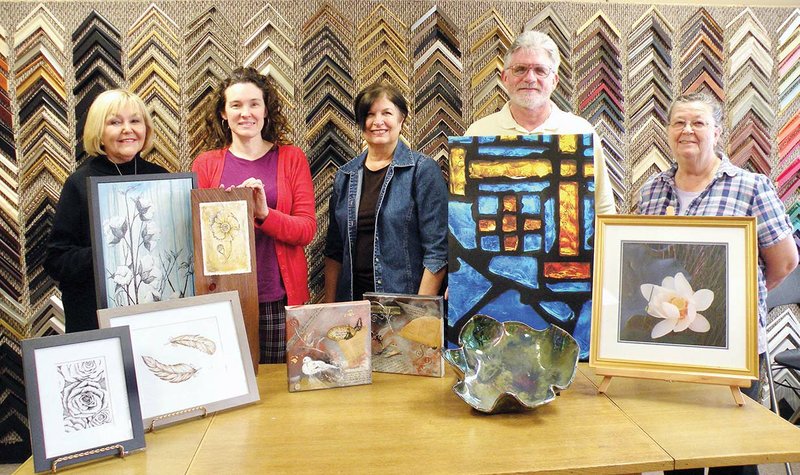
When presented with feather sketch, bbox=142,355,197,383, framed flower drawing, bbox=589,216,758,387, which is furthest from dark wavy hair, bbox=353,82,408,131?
feather sketch, bbox=142,355,197,383

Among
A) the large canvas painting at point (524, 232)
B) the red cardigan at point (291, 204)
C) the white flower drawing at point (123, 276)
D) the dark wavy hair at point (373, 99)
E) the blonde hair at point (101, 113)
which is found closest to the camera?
the white flower drawing at point (123, 276)

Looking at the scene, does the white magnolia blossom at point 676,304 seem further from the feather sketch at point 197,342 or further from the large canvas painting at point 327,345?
the feather sketch at point 197,342

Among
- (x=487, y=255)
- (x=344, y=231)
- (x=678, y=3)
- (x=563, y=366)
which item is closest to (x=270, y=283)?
(x=344, y=231)

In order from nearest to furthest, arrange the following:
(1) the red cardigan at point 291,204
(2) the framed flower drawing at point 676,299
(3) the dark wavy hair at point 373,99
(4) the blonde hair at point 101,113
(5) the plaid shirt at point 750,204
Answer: (2) the framed flower drawing at point 676,299, (5) the plaid shirt at point 750,204, (4) the blonde hair at point 101,113, (1) the red cardigan at point 291,204, (3) the dark wavy hair at point 373,99

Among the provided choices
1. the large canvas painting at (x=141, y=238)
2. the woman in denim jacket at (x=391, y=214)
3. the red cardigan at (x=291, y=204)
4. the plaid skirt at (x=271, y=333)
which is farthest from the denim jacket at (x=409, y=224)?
the large canvas painting at (x=141, y=238)

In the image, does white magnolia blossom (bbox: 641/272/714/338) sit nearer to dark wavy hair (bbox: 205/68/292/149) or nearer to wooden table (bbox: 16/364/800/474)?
wooden table (bbox: 16/364/800/474)

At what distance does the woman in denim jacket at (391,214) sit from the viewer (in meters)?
2.47

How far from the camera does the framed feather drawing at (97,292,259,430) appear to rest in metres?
1.54

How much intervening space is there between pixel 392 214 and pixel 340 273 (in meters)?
0.46

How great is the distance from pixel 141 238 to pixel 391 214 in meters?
0.99

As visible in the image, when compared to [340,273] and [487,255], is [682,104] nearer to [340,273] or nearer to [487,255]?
[487,255]

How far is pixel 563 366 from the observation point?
1.66 meters

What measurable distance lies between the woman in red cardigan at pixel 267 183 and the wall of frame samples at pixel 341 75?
712 mm

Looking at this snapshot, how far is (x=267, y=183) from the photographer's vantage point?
7.95ft
